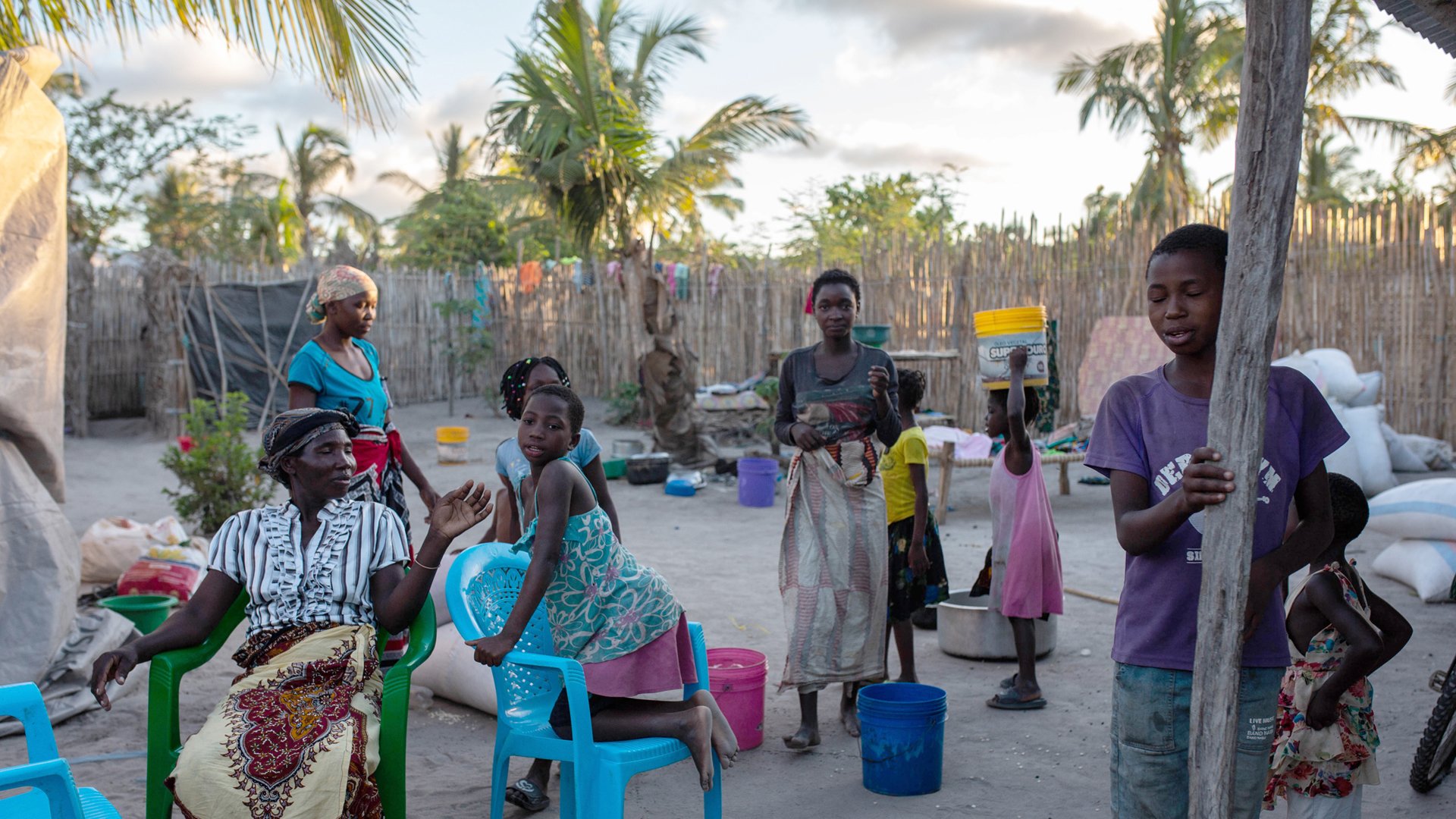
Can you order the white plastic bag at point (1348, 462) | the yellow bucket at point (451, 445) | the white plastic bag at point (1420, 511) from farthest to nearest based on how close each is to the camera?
the yellow bucket at point (451, 445)
the white plastic bag at point (1348, 462)
the white plastic bag at point (1420, 511)

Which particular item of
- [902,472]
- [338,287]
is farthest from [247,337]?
[902,472]

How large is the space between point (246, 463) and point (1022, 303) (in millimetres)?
8375

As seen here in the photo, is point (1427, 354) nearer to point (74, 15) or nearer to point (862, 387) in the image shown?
point (862, 387)

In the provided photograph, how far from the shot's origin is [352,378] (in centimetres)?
402

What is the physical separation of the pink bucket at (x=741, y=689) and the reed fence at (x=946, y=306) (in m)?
7.41

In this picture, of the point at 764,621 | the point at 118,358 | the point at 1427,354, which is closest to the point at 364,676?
the point at 764,621

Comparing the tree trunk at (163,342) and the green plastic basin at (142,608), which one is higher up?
the tree trunk at (163,342)

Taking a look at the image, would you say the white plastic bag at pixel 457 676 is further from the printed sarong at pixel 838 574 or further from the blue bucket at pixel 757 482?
the blue bucket at pixel 757 482

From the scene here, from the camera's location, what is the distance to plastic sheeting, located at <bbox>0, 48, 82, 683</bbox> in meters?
4.25

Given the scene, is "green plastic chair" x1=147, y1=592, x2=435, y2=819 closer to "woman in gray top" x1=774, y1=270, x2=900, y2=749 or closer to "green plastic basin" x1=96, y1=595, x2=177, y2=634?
"woman in gray top" x1=774, y1=270, x2=900, y2=749

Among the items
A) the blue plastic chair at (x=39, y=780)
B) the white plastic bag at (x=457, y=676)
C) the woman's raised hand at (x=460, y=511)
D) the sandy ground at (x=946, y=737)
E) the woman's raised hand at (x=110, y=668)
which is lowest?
the sandy ground at (x=946, y=737)

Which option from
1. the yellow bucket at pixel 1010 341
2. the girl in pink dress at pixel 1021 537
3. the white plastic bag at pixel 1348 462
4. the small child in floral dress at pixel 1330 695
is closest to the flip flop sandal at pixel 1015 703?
the girl in pink dress at pixel 1021 537

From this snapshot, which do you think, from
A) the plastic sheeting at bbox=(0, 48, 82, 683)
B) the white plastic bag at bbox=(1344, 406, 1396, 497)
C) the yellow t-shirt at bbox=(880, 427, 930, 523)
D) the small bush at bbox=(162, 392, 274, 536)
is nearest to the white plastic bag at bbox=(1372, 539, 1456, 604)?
the white plastic bag at bbox=(1344, 406, 1396, 497)

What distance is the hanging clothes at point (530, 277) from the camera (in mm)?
17609
